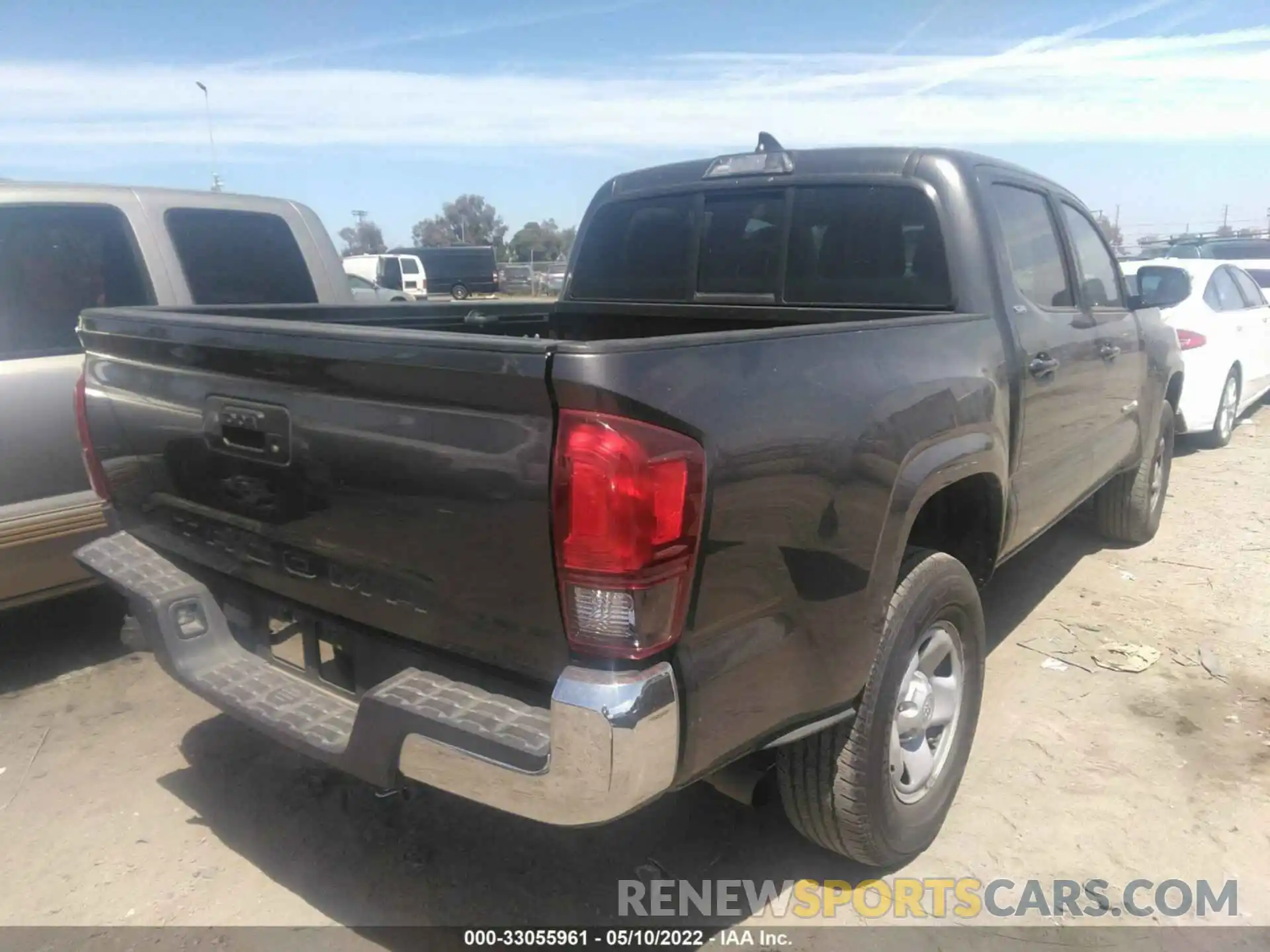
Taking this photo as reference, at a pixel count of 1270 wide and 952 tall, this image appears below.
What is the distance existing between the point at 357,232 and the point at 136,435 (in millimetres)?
93653

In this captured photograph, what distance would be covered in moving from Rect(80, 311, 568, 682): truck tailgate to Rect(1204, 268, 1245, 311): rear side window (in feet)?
25.7

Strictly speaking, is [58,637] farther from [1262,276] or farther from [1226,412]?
[1262,276]

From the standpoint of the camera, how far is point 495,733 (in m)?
1.93

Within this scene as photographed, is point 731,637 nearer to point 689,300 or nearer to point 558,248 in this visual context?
point 689,300

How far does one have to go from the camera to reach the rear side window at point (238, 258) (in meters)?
4.46

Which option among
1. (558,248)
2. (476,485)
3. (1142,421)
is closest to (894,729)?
(476,485)

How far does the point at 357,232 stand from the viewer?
9006 centimetres

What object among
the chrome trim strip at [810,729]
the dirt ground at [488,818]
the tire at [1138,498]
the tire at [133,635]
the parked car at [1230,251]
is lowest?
the dirt ground at [488,818]

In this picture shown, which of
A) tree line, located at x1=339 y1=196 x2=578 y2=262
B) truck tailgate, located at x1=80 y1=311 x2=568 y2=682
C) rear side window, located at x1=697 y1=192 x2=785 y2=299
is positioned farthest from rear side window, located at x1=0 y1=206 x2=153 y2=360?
tree line, located at x1=339 y1=196 x2=578 y2=262

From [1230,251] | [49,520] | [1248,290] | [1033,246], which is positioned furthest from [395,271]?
[1033,246]

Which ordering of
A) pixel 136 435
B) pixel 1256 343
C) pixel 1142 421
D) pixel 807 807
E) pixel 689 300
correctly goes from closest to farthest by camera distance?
pixel 807 807 → pixel 136 435 → pixel 689 300 → pixel 1142 421 → pixel 1256 343

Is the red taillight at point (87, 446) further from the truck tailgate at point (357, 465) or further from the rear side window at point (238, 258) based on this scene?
the rear side window at point (238, 258)

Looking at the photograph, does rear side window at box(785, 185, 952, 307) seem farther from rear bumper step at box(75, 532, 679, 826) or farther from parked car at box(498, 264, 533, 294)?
parked car at box(498, 264, 533, 294)

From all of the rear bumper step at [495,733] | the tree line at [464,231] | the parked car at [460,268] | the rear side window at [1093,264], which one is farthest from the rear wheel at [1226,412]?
the tree line at [464,231]
